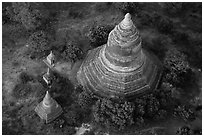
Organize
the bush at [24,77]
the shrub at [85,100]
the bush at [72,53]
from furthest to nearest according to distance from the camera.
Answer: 1. the bush at [72,53]
2. the bush at [24,77]
3. the shrub at [85,100]

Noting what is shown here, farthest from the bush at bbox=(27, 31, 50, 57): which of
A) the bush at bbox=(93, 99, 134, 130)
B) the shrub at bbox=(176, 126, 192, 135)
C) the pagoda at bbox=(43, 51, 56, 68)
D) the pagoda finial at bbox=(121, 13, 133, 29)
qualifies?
the shrub at bbox=(176, 126, 192, 135)

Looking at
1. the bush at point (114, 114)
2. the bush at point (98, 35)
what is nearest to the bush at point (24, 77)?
the bush at point (98, 35)

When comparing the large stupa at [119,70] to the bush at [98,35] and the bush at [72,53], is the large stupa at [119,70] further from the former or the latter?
the bush at [98,35]

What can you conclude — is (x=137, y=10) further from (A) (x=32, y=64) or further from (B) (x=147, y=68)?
(A) (x=32, y=64)

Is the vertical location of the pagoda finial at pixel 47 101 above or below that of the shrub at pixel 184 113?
above

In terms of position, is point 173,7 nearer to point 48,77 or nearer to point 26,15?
point 26,15
